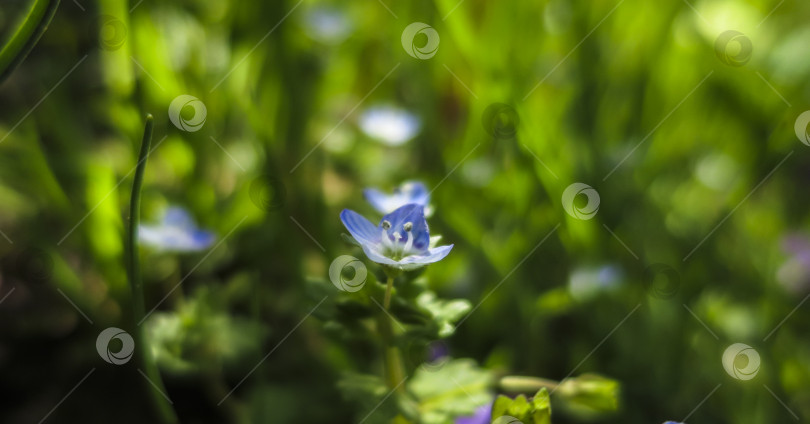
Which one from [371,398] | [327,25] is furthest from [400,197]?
[327,25]

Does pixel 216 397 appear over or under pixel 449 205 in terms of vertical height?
under

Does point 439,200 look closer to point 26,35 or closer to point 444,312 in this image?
point 444,312

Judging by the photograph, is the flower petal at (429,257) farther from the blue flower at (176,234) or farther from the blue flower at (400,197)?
the blue flower at (176,234)

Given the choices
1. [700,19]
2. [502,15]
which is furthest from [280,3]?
[700,19]

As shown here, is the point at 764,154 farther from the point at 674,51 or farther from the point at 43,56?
the point at 43,56

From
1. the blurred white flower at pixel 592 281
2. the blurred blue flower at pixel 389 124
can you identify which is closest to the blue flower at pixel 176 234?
the blurred blue flower at pixel 389 124

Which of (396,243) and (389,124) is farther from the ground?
(389,124)
